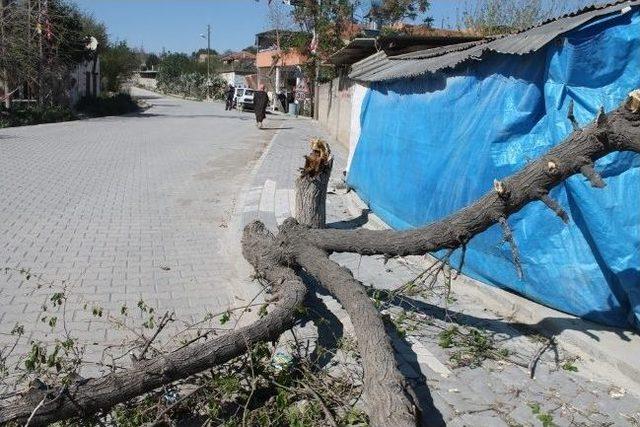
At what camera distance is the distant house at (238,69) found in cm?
5762

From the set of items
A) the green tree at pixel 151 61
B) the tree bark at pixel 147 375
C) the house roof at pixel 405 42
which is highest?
the green tree at pixel 151 61

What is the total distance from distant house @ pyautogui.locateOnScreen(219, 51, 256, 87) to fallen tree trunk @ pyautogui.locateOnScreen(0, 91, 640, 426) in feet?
167

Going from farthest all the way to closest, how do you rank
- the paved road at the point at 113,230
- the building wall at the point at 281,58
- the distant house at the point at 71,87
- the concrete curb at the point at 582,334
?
the building wall at the point at 281,58 → the distant house at the point at 71,87 → the paved road at the point at 113,230 → the concrete curb at the point at 582,334

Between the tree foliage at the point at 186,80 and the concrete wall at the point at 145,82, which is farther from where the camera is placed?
the concrete wall at the point at 145,82

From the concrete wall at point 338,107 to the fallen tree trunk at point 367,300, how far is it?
11.5 meters

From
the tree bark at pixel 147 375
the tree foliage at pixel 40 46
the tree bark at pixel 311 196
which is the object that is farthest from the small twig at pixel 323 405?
the tree foliage at pixel 40 46

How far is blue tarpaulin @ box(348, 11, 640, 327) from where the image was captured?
4129 mm

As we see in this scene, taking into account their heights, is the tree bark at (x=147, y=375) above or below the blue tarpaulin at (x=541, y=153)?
below

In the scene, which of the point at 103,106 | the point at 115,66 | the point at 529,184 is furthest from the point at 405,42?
the point at 115,66

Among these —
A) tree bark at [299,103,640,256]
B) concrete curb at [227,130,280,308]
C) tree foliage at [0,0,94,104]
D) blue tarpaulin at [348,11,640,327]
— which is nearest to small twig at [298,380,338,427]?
tree bark at [299,103,640,256]

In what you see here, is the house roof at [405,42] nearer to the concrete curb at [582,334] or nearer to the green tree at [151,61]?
the concrete curb at [582,334]

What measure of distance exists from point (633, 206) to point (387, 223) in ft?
A: 13.2

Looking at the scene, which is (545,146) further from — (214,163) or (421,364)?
(214,163)

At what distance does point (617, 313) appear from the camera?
172 inches
